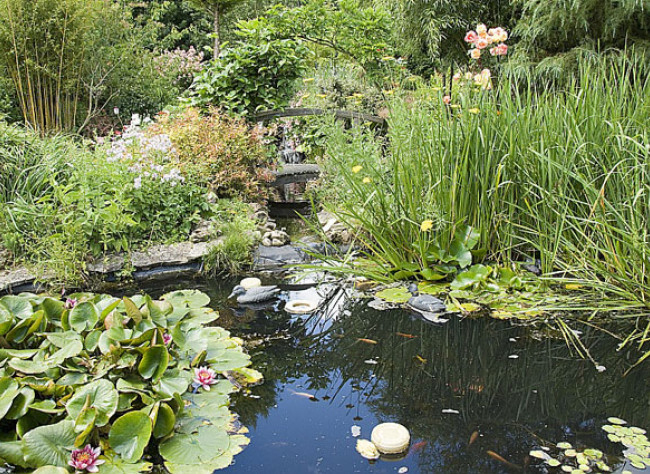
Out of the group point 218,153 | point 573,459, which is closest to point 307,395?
point 573,459

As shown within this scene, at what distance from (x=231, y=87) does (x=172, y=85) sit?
557 cm

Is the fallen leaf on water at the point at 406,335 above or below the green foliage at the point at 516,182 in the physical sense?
below

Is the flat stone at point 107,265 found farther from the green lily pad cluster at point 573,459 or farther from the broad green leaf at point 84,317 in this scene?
the green lily pad cluster at point 573,459

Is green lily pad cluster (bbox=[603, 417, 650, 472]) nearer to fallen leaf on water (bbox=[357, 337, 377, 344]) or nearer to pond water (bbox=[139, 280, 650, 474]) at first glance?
pond water (bbox=[139, 280, 650, 474])

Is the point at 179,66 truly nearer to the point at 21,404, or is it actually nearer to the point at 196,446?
the point at 21,404

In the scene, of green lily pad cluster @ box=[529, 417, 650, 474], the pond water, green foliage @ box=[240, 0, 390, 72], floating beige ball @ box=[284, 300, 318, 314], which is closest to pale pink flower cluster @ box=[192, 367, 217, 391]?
the pond water

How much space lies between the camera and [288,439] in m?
1.78

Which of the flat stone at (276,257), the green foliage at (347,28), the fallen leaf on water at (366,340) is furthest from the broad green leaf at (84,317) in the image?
the green foliage at (347,28)

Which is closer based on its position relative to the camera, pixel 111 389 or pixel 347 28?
Result: pixel 111 389

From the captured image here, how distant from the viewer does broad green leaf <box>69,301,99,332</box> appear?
193 cm

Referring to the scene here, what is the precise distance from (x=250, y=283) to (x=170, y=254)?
0.81m

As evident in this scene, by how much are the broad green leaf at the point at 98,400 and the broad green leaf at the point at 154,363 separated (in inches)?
4.5

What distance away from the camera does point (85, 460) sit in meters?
1.46

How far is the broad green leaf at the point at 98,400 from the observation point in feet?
5.11
